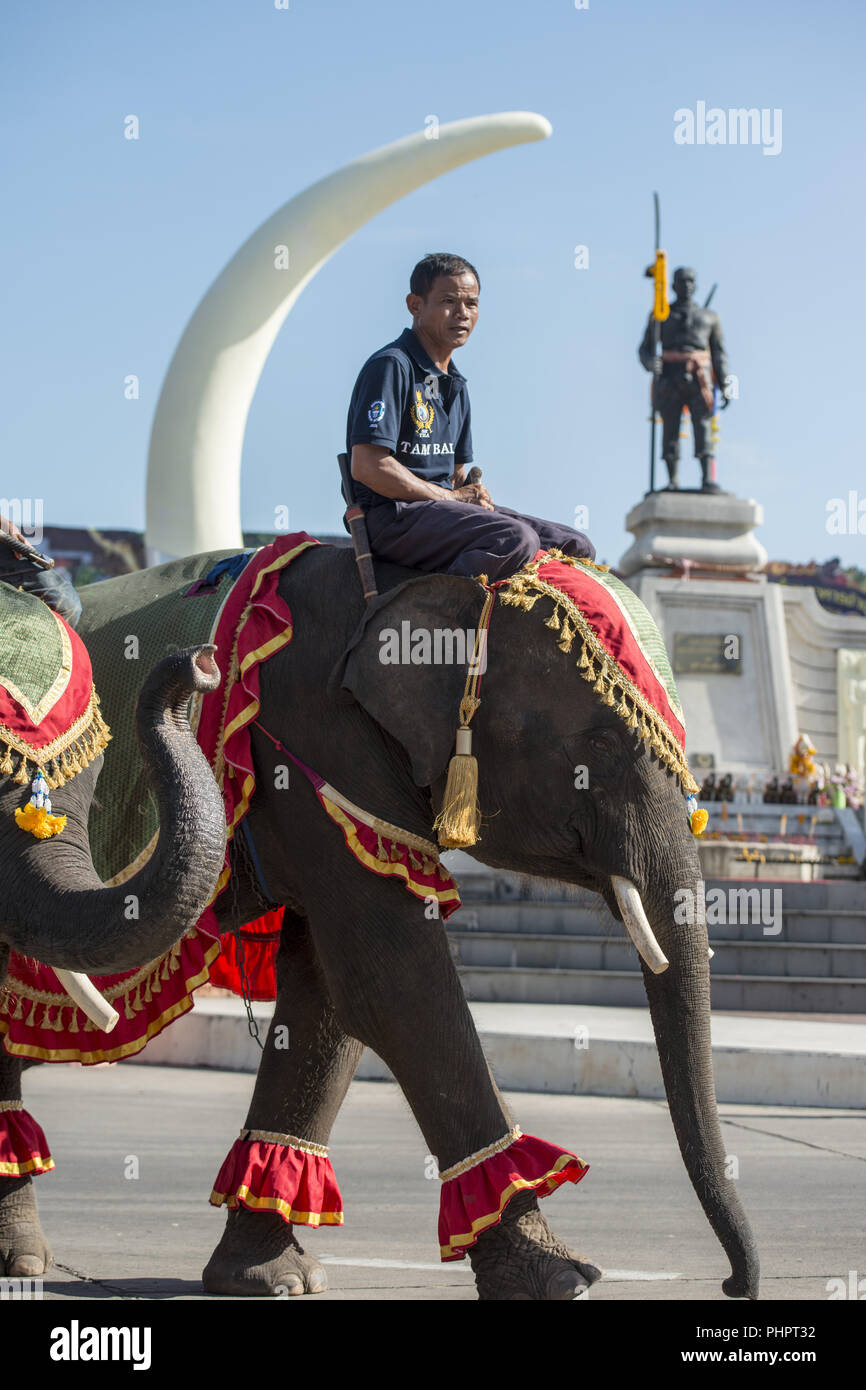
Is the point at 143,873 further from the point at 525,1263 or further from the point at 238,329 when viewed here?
the point at 238,329

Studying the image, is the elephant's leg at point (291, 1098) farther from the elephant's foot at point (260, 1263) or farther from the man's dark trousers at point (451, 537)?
the man's dark trousers at point (451, 537)

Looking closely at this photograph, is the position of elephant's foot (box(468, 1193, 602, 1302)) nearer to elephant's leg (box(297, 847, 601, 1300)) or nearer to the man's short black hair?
elephant's leg (box(297, 847, 601, 1300))

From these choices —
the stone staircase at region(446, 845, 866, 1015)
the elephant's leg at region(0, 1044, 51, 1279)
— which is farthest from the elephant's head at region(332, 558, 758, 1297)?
the stone staircase at region(446, 845, 866, 1015)

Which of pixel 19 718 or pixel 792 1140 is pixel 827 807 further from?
pixel 19 718

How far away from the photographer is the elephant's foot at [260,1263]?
4980mm

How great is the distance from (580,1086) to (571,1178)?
20.7ft

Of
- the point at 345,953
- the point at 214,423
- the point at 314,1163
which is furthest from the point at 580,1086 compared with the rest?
the point at 214,423

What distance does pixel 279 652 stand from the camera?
4723mm

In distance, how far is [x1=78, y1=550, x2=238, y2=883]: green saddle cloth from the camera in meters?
4.75

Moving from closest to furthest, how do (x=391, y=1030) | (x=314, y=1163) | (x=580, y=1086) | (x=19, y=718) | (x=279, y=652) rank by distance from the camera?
(x=19, y=718) → (x=391, y=1030) → (x=279, y=652) → (x=314, y=1163) → (x=580, y=1086)

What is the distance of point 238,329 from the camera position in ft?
87.0

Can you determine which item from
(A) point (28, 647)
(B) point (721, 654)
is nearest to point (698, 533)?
(B) point (721, 654)

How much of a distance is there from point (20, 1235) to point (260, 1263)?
71cm

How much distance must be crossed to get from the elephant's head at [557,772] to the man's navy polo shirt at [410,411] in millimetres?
442
